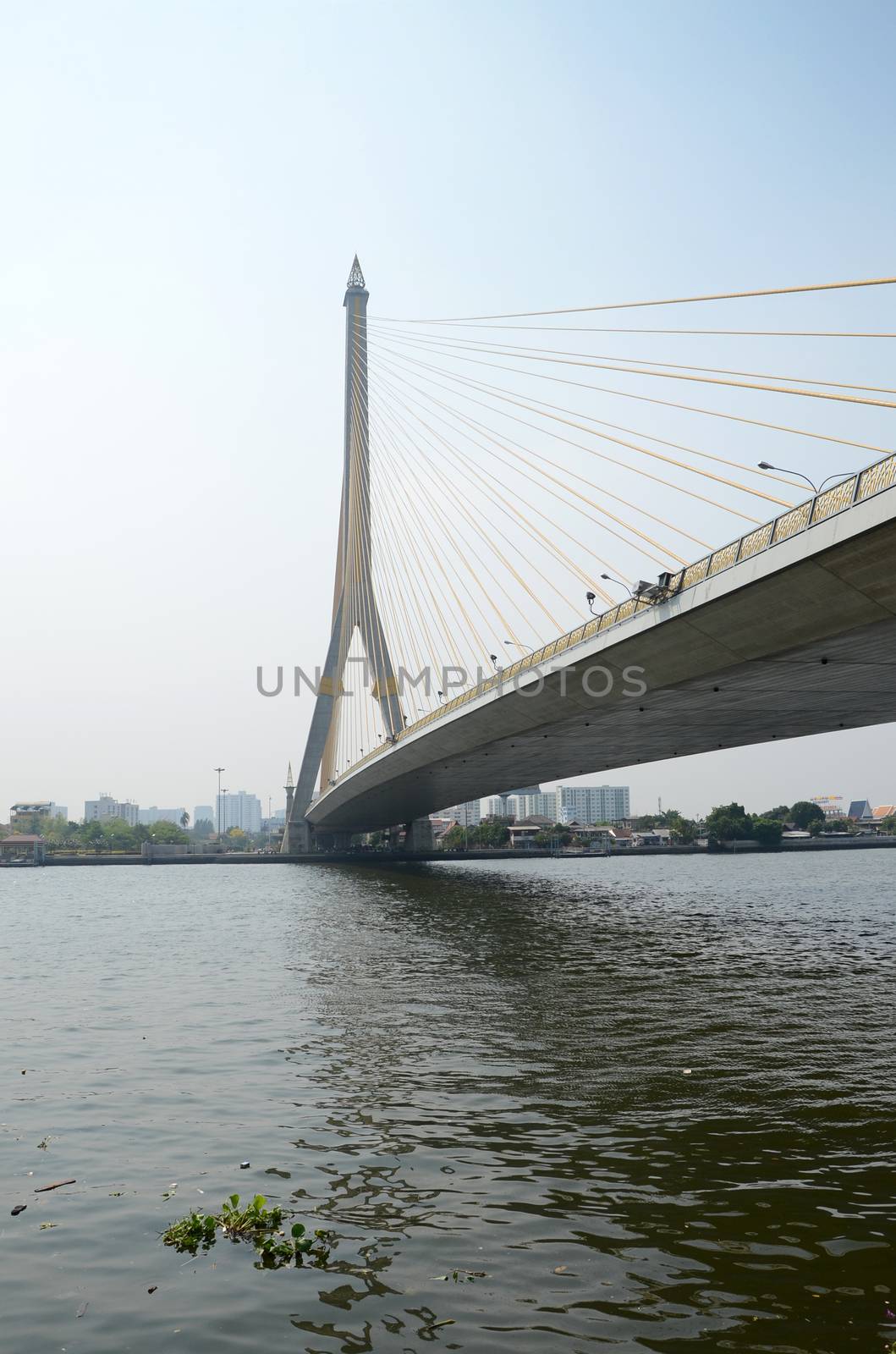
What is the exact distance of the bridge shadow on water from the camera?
239 inches

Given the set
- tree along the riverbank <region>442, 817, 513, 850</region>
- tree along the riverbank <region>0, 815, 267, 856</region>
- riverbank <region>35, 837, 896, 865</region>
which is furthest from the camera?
tree along the riverbank <region>0, 815, 267, 856</region>

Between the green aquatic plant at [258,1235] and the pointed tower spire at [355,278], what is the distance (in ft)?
229

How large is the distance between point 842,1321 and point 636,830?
19238 centimetres

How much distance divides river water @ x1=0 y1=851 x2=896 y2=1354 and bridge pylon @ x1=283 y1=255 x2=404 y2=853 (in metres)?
36.9

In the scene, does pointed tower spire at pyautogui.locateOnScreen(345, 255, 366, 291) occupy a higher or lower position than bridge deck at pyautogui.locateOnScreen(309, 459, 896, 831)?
higher

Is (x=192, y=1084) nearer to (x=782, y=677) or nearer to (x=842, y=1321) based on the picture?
(x=842, y=1321)

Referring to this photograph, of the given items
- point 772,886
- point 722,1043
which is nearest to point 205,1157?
point 722,1043

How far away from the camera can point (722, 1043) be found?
13.6 metres

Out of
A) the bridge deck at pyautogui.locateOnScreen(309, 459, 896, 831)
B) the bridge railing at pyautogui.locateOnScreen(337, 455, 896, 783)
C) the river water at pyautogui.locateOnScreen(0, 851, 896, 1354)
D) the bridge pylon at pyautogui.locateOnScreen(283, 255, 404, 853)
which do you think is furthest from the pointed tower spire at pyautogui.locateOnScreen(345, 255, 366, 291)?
the river water at pyautogui.locateOnScreen(0, 851, 896, 1354)

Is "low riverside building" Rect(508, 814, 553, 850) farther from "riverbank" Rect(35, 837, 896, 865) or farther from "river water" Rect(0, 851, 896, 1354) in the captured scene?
"river water" Rect(0, 851, 896, 1354)

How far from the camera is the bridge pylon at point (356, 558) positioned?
5884 centimetres

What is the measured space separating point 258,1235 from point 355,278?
70.3 m

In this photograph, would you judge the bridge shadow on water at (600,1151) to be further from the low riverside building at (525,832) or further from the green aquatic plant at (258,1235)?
the low riverside building at (525,832)

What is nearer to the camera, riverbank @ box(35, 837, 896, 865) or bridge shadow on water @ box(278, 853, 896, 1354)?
bridge shadow on water @ box(278, 853, 896, 1354)
